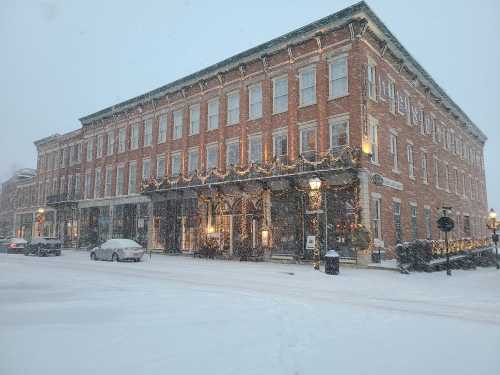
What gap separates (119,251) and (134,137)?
50.3 feet

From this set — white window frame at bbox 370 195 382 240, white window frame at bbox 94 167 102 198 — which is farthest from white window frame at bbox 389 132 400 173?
white window frame at bbox 94 167 102 198

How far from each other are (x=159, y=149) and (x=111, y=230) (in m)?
9.07

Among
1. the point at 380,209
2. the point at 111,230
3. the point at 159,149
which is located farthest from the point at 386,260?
the point at 111,230

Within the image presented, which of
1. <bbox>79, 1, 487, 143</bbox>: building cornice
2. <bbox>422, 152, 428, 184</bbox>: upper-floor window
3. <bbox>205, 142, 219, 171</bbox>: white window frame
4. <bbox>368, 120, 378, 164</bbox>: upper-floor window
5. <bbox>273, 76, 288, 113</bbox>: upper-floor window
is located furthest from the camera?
<bbox>205, 142, 219, 171</bbox>: white window frame

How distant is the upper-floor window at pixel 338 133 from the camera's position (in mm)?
20392

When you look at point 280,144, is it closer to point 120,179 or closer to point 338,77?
point 338,77

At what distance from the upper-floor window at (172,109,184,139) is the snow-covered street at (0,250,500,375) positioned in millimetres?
20314

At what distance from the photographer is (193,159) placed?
95.5 feet

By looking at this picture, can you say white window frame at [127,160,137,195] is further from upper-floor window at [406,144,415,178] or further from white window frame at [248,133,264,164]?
Result: upper-floor window at [406,144,415,178]

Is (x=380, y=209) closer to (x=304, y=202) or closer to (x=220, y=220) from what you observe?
(x=304, y=202)

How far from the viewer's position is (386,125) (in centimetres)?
2238

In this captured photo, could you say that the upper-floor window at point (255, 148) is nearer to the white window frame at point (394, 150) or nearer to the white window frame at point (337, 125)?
the white window frame at point (337, 125)

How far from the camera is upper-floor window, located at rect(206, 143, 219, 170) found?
2712 cm

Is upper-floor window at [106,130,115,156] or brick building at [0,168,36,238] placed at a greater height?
upper-floor window at [106,130,115,156]
